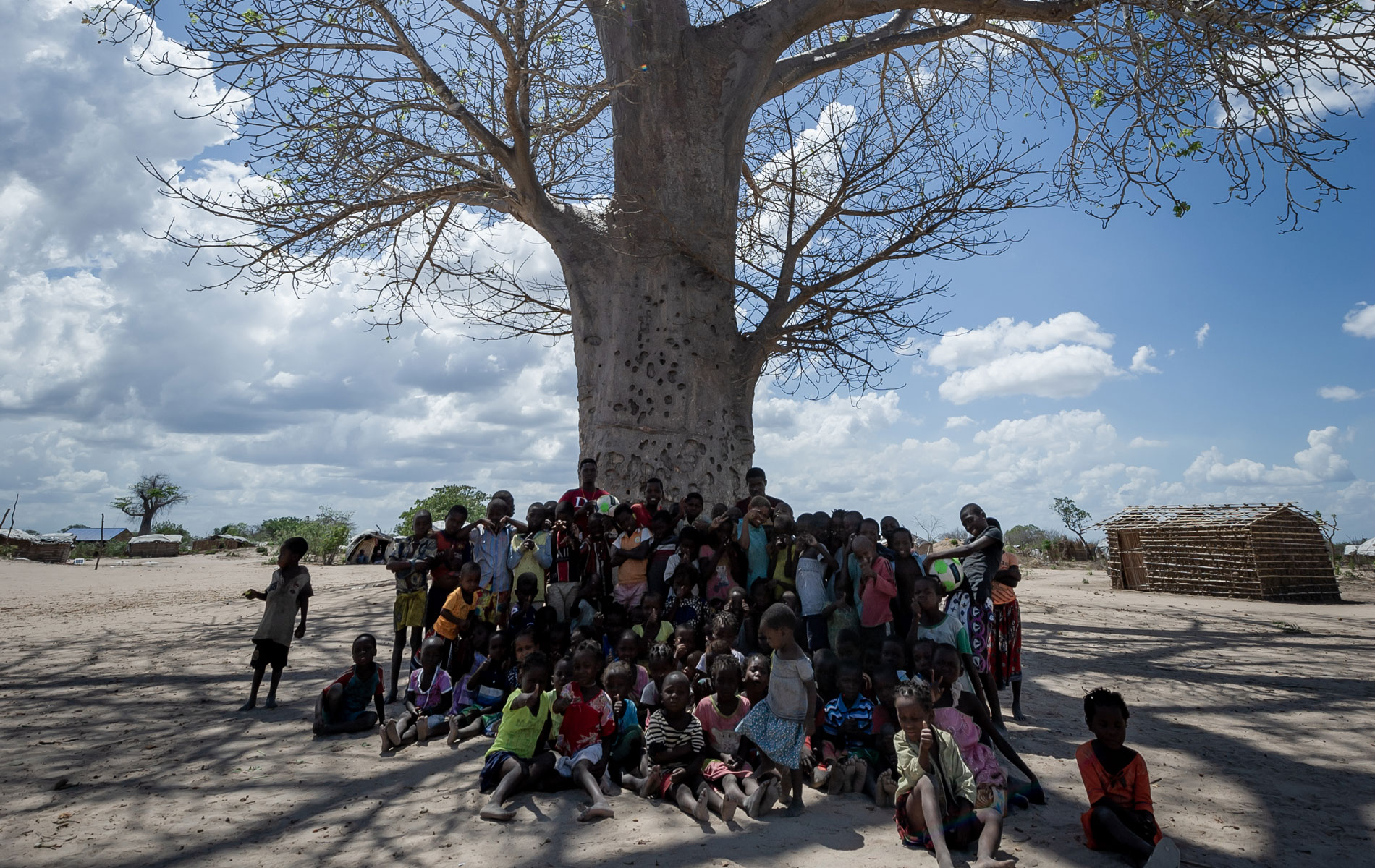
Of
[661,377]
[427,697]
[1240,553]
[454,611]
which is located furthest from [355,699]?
[1240,553]

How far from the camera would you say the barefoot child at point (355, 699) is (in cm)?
445

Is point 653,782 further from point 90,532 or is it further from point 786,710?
point 90,532

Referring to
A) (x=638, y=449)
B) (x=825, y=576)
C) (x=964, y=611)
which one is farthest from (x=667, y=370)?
(x=964, y=611)

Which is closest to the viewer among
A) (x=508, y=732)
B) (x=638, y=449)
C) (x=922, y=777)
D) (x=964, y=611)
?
(x=922, y=777)

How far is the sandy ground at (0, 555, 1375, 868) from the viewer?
9.40ft

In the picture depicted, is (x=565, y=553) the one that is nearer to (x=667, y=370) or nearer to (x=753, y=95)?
(x=667, y=370)

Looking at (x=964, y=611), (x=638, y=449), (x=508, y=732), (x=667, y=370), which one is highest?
(x=667, y=370)

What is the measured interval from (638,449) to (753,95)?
10.9ft

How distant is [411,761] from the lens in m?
3.93

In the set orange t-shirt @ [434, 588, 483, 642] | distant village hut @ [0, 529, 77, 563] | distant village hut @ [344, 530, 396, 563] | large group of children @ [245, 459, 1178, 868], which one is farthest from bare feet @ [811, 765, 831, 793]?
distant village hut @ [0, 529, 77, 563]

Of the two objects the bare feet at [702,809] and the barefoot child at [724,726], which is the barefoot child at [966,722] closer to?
the barefoot child at [724,726]

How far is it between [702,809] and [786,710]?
1.77 feet

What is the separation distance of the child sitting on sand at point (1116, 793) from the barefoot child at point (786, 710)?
3.53 ft

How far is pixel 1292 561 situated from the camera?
12102mm
